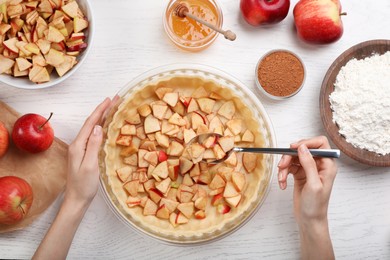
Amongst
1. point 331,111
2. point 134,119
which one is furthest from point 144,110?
point 331,111

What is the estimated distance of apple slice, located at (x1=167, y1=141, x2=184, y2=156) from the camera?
1.52 m

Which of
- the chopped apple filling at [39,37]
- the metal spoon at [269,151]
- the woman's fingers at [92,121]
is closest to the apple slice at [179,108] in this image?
the metal spoon at [269,151]

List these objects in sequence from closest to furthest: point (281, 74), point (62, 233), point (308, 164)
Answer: point (308, 164)
point (62, 233)
point (281, 74)

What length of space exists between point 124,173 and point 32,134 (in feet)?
0.93

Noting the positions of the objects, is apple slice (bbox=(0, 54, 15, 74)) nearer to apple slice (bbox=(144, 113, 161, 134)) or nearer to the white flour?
apple slice (bbox=(144, 113, 161, 134))

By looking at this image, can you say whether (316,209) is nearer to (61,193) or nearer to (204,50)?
(204,50)

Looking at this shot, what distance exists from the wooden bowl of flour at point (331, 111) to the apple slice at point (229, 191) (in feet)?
1.08

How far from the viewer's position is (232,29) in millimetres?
1598

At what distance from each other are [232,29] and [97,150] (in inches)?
22.3

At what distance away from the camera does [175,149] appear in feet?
4.98

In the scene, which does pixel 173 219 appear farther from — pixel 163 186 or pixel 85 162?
pixel 85 162

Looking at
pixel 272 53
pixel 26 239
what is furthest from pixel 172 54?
pixel 26 239

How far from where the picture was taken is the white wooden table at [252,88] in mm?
1541

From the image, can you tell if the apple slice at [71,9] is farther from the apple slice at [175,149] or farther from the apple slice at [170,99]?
the apple slice at [175,149]
